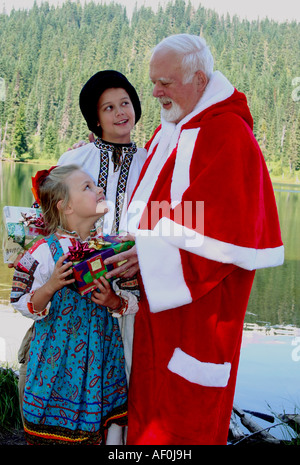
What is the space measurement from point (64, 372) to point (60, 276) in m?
0.33

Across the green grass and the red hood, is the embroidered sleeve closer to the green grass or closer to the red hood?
the red hood

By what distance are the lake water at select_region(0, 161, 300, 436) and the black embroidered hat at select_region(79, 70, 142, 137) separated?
1.87 m

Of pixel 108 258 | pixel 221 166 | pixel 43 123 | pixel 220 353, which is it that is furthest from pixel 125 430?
pixel 43 123

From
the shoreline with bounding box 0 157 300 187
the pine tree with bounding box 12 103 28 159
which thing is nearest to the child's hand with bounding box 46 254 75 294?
the shoreline with bounding box 0 157 300 187

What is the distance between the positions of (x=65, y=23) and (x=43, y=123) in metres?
20.3

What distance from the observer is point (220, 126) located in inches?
76.0

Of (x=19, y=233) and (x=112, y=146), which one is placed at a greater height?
(x=112, y=146)

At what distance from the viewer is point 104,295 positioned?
5.93ft

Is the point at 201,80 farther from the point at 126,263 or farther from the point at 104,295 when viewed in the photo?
the point at 104,295

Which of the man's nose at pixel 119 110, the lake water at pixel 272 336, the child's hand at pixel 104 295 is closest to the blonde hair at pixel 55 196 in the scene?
the child's hand at pixel 104 295

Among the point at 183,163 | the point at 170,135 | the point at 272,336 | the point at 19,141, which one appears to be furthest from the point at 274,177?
the point at 183,163

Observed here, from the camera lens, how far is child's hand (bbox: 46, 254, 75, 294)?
1.75 metres

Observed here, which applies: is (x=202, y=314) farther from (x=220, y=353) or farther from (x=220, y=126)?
(x=220, y=126)
